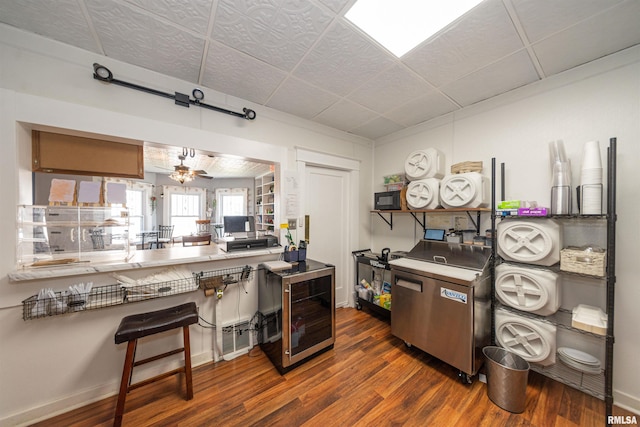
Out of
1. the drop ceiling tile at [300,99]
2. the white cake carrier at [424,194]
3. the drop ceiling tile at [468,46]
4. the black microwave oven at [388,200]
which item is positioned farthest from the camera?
the black microwave oven at [388,200]

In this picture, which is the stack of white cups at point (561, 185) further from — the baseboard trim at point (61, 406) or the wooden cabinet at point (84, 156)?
the baseboard trim at point (61, 406)

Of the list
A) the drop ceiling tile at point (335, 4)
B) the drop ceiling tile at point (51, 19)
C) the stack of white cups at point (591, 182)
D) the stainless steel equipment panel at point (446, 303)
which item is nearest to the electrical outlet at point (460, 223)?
the stainless steel equipment panel at point (446, 303)

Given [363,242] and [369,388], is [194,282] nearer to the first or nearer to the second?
[369,388]

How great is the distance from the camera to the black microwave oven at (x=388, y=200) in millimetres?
2736

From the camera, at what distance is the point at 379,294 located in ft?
9.51

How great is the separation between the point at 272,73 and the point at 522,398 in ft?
10.0

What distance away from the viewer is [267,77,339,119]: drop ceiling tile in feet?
6.57

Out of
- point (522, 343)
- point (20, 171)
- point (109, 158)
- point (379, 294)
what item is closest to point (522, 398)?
point (522, 343)

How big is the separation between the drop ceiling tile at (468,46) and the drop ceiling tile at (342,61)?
26 centimetres

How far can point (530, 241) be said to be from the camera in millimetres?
1687

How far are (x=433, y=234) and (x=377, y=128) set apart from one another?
157 cm

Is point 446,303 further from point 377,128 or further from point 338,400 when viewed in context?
point 377,128

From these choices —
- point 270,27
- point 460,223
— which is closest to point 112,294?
point 270,27

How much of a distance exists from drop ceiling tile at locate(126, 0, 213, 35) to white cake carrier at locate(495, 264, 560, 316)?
279 cm
